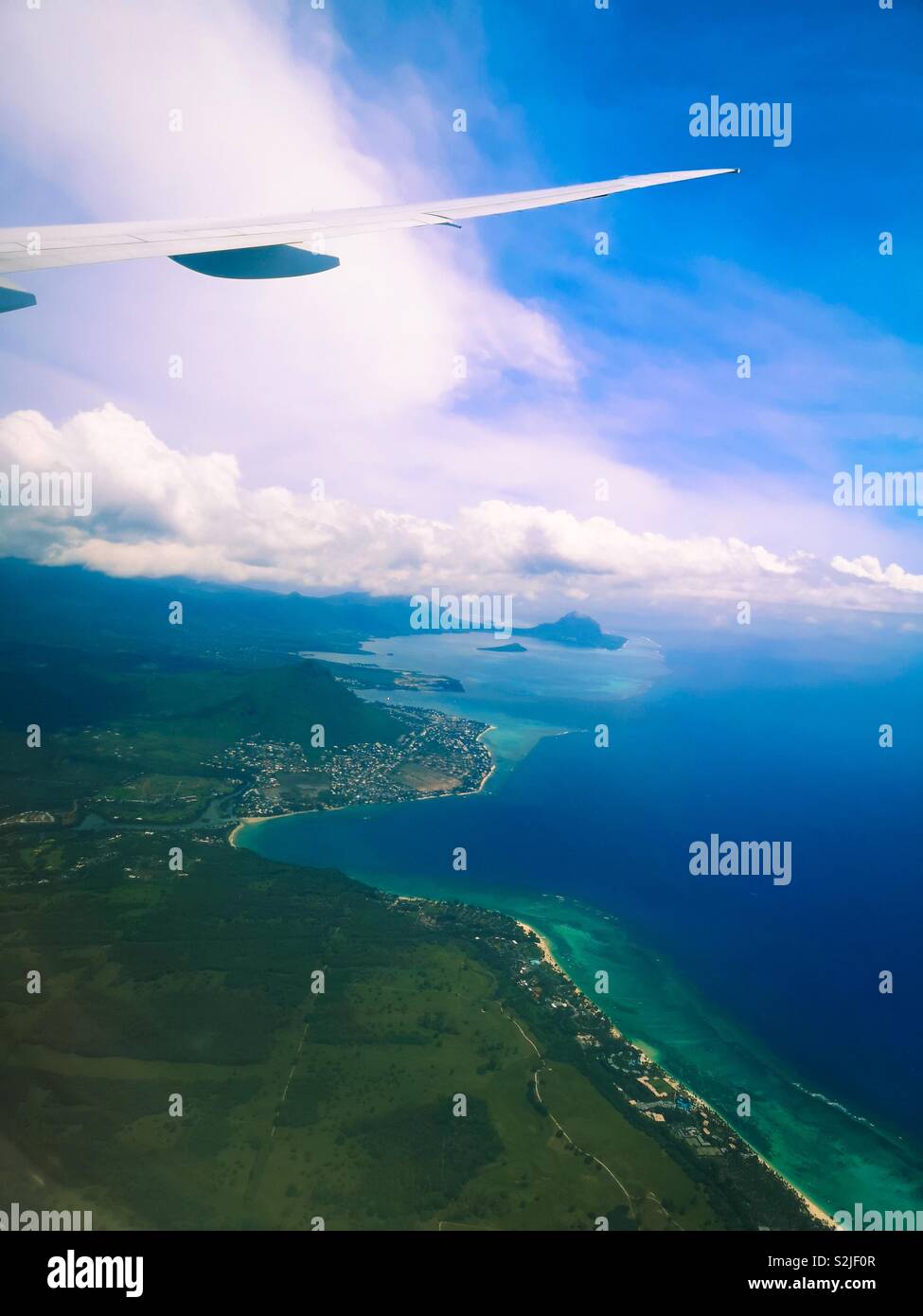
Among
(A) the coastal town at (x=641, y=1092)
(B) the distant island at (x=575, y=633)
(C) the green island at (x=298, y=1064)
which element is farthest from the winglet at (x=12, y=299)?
(B) the distant island at (x=575, y=633)

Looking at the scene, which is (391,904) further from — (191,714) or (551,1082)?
(191,714)

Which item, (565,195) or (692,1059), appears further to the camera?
(692,1059)

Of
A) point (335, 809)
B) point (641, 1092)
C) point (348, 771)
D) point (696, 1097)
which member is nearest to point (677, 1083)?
point (696, 1097)

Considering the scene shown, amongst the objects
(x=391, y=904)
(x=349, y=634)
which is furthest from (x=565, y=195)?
(x=349, y=634)

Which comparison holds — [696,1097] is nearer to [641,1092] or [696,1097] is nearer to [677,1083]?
[677,1083]

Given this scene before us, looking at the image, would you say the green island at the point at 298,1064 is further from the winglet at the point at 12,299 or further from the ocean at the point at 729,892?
the winglet at the point at 12,299

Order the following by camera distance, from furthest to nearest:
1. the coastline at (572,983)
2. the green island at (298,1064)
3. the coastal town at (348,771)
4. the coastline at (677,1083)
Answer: the coastal town at (348,771), the coastline at (572,983), the coastline at (677,1083), the green island at (298,1064)
